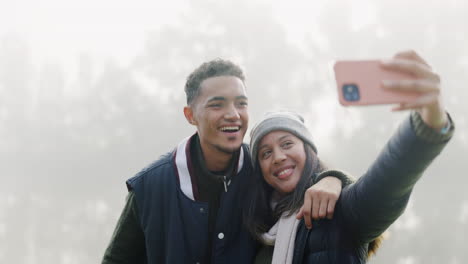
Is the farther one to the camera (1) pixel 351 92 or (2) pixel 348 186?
(2) pixel 348 186

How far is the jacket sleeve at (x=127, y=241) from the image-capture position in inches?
220

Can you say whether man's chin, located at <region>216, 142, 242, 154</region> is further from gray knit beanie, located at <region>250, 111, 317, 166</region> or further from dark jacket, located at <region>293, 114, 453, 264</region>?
dark jacket, located at <region>293, 114, 453, 264</region>

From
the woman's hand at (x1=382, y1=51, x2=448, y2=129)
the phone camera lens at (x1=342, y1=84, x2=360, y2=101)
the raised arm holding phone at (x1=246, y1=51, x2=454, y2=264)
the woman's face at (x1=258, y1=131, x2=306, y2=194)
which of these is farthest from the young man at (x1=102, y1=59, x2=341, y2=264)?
the woman's hand at (x1=382, y1=51, x2=448, y2=129)

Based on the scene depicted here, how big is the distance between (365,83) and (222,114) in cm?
255

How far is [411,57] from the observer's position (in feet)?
9.22

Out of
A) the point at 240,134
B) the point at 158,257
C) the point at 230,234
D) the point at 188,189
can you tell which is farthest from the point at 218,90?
the point at 158,257

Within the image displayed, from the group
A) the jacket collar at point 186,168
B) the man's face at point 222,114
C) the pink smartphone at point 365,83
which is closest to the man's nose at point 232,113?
the man's face at point 222,114

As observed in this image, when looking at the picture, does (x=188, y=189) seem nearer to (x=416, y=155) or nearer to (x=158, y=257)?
(x=158, y=257)

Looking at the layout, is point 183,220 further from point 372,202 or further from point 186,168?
point 372,202

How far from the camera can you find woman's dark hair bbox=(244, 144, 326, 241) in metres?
4.25

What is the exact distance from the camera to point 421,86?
2.71 meters

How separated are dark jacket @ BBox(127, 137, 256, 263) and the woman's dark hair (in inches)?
12.7

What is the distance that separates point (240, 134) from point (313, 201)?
1.69m

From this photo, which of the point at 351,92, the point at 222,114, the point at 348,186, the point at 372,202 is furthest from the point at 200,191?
the point at 351,92
